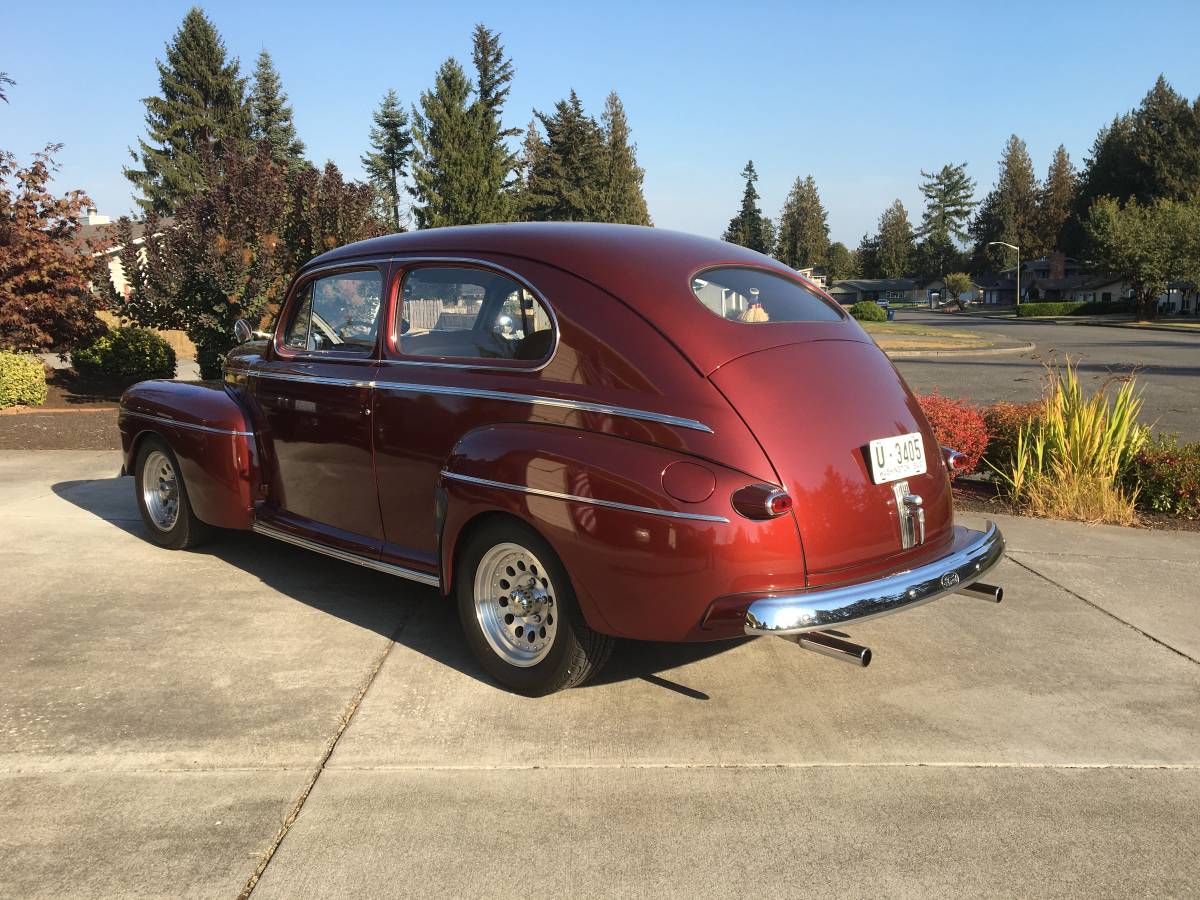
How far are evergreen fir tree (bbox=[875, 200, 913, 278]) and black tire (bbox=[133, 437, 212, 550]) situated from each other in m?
164

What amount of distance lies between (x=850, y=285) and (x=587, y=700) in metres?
161

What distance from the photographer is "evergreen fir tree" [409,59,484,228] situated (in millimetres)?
53188

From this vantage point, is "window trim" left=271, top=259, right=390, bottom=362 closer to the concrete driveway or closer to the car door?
the car door

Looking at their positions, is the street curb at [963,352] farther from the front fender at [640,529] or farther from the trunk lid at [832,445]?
the front fender at [640,529]

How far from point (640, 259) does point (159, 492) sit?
3.85 meters

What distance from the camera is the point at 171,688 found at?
12.7 ft

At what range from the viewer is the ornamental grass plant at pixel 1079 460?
23.8ft

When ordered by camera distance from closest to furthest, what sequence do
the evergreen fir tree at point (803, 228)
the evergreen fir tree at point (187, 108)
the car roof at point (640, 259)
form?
the car roof at point (640, 259)
the evergreen fir tree at point (187, 108)
the evergreen fir tree at point (803, 228)

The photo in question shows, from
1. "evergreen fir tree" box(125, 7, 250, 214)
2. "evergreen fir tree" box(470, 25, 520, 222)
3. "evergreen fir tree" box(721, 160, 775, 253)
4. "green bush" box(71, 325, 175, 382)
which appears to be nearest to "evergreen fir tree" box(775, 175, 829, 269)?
"evergreen fir tree" box(721, 160, 775, 253)

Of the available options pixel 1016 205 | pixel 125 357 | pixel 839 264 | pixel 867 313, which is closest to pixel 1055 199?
pixel 1016 205

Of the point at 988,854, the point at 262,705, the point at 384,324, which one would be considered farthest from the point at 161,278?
the point at 988,854

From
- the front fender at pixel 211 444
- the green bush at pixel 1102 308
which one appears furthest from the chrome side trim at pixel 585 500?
the green bush at pixel 1102 308

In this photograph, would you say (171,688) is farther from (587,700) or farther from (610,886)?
(610,886)

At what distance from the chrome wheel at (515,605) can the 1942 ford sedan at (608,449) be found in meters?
0.01
